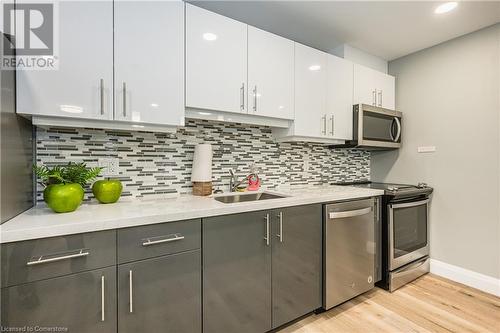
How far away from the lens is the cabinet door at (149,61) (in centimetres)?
134

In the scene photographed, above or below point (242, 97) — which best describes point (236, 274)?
below

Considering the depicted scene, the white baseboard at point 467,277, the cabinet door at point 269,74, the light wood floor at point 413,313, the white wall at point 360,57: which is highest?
the white wall at point 360,57

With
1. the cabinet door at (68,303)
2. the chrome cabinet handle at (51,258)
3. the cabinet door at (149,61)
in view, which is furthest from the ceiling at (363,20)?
the cabinet door at (68,303)

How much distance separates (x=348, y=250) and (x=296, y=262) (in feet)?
1.74

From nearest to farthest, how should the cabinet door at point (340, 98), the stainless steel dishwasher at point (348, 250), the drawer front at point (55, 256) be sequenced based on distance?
1. the drawer front at point (55, 256)
2. the stainless steel dishwasher at point (348, 250)
3. the cabinet door at point (340, 98)

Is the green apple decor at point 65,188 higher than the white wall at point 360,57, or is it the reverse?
the white wall at point 360,57

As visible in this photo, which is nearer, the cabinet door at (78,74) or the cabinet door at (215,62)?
the cabinet door at (78,74)

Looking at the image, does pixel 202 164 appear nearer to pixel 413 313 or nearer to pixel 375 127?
pixel 375 127

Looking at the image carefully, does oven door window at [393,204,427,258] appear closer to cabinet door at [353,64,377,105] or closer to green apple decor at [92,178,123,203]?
cabinet door at [353,64,377,105]

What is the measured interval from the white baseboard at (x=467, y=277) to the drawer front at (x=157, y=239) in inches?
103

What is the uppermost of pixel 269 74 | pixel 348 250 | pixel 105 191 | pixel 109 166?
pixel 269 74

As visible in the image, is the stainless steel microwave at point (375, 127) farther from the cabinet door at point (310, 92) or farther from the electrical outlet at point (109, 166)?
the electrical outlet at point (109, 166)

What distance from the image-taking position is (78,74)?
1237mm

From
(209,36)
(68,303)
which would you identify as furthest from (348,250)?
(209,36)
